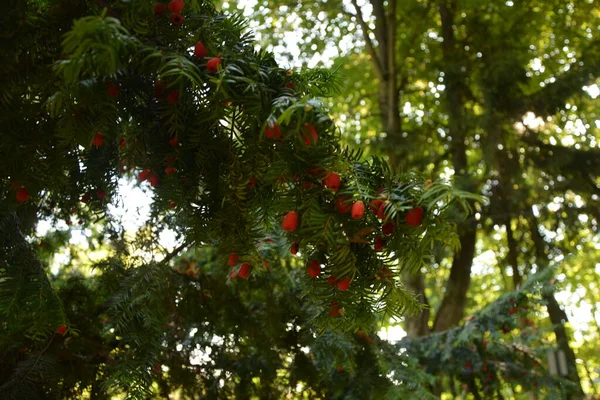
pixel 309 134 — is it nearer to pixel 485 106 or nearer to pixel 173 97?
pixel 173 97

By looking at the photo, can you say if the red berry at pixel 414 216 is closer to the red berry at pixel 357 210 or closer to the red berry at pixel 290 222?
the red berry at pixel 357 210

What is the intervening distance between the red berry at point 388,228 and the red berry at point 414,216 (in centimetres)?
5

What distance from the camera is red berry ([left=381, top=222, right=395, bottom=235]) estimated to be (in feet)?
3.83

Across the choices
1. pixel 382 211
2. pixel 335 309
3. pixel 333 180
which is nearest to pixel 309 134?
pixel 333 180

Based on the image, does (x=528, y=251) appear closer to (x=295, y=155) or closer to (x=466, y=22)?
(x=466, y=22)

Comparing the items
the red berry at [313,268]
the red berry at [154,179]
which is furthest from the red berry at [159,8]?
the red berry at [313,268]

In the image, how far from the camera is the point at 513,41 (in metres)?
7.27

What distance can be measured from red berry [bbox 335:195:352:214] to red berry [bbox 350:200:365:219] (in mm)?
43

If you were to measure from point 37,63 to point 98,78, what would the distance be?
8.5 inches

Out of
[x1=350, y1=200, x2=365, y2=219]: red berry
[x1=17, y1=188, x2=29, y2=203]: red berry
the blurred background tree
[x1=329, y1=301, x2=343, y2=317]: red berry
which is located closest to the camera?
[x1=350, y1=200, x2=365, y2=219]: red berry

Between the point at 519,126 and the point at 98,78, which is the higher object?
the point at 519,126

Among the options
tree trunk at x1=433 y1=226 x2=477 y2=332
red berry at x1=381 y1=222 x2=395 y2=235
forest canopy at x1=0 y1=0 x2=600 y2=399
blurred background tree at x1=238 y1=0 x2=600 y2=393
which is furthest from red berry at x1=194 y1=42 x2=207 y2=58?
tree trunk at x1=433 y1=226 x2=477 y2=332

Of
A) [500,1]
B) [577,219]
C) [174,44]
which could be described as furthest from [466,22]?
[174,44]

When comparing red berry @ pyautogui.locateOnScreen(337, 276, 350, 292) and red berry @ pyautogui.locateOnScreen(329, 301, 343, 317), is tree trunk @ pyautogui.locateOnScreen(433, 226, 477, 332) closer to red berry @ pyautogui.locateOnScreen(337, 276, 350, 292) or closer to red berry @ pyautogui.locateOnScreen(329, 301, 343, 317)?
red berry @ pyautogui.locateOnScreen(329, 301, 343, 317)
